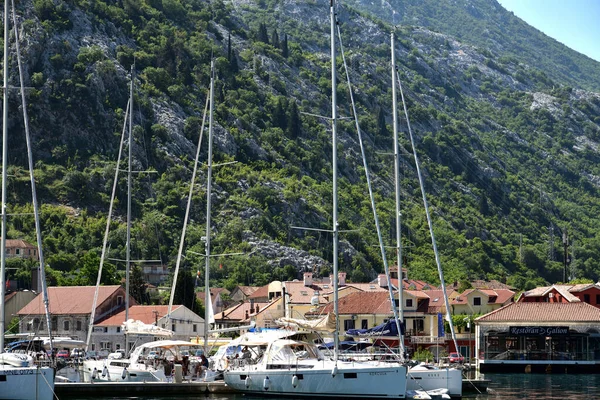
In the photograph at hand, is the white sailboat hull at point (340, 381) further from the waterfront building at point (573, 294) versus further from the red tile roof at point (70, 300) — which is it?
the waterfront building at point (573, 294)

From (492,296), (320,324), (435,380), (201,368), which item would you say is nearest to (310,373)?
(320,324)

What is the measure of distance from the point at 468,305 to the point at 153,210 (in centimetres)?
→ 6721

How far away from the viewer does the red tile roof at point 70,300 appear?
112m

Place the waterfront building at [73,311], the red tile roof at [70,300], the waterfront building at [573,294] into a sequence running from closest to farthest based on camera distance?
the waterfront building at [73,311], the red tile roof at [70,300], the waterfront building at [573,294]

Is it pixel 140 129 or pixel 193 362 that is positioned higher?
pixel 140 129

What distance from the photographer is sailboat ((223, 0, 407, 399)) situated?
2290 inches

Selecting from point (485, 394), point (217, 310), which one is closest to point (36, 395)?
point (485, 394)

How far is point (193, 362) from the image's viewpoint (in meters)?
67.4

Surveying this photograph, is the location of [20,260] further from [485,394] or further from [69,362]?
[485,394]

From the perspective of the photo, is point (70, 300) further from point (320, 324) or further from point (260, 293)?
point (320, 324)

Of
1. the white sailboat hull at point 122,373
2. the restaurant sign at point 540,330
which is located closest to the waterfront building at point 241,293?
the restaurant sign at point 540,330

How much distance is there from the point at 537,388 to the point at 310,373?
22398 millimetres

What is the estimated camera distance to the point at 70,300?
114 meters

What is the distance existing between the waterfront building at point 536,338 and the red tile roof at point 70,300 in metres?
37.9
